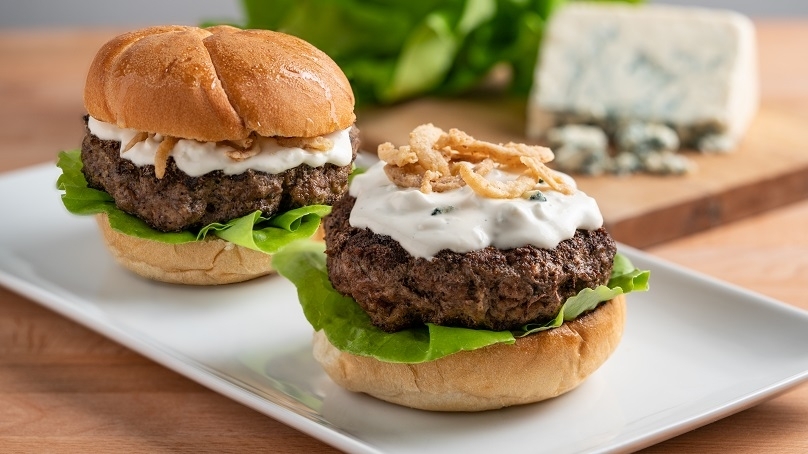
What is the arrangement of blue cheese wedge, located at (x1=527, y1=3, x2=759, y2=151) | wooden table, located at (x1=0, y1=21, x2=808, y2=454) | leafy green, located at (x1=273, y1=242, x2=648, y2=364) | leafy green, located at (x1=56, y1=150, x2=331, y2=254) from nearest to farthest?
leafy green, located at (x1=273, y1=242, x2=648, y2=364) < wooden table, located at (x1=0, y1=21, x2=808, y2=454) < leafy green, located at (x1=56, y1=150, x2=331, y2=254) < blue cheese wedge, located at (x1=527, y1=3, x2=759, y2=151)

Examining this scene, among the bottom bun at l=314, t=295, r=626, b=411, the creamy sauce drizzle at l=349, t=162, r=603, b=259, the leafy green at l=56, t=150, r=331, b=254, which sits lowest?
the leafy green at l=56, t=150, r=331, b=254

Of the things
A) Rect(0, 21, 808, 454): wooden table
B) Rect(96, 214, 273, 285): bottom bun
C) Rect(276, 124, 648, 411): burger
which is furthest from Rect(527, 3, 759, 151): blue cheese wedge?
Rect(276, 124, 648, 411): burger

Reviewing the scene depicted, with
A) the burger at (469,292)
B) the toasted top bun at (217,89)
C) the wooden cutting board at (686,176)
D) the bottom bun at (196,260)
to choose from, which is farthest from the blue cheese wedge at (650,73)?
the burger at (469,292)

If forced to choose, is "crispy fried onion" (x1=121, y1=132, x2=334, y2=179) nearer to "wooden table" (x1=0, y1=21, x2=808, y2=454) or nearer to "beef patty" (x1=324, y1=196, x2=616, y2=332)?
"wooden table" (x1=0, y1=21, x2=808, y2=454)

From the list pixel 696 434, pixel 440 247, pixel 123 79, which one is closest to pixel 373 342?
pixel 440 247

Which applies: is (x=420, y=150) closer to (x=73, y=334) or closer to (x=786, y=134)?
(x=73, y=334)

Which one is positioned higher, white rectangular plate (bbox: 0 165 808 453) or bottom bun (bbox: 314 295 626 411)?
bottom bun (bbox: 314 295 626 411)

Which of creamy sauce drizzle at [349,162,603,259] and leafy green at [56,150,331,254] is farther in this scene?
leafy green at [56,150,331,254]
